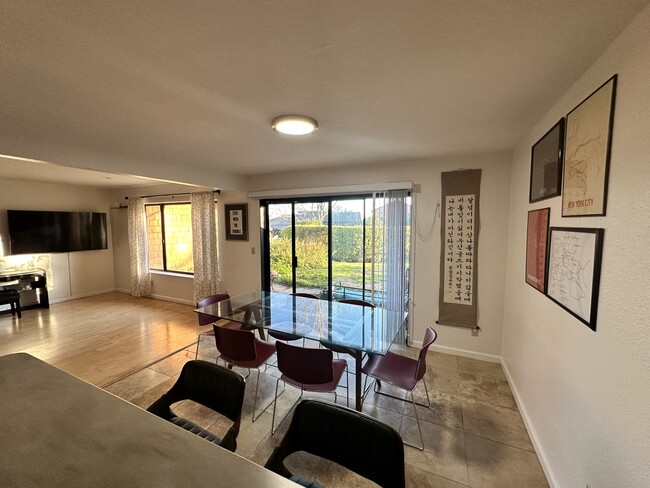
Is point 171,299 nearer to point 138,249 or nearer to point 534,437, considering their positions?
point 138,249

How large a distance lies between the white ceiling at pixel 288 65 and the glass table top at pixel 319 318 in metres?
1.65

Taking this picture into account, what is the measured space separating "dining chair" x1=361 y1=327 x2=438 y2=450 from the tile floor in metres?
0.12

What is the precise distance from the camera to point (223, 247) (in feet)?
15.7

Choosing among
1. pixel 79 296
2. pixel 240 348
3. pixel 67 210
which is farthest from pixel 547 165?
pixel 79 296

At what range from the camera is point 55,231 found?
512 centimetres

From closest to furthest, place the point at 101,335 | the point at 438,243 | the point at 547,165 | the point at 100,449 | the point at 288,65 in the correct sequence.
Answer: the point at 100,449 < the point at 288,65 < the point at 547,165 < the point at 438,243 < the point at 101,335

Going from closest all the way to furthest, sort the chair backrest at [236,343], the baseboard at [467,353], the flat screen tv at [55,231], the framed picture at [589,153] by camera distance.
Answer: the framed picture at [589,153]
the chair backrest at [236,343]
the baseboard at [467,353]
the flat screen tv at [55,231]

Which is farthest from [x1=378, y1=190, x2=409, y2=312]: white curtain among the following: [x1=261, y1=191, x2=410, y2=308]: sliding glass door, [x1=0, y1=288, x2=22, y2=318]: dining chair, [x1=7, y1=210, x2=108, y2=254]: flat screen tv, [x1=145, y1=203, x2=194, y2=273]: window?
[x1=7, y1=210, x2=108, y2=254]: flat screen tv

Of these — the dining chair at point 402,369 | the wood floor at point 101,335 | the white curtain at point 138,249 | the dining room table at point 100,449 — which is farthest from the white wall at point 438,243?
the white curtain at point 138,249

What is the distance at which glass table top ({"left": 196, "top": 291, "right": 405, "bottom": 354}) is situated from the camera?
2.11 metres

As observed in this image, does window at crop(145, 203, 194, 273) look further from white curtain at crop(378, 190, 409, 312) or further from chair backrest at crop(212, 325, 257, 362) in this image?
white curtain at crop(378, 190, 409, 312)

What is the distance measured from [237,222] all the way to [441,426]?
12.7 feet

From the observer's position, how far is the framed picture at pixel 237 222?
178 inches

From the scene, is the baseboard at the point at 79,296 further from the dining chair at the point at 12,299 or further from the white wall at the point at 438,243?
the white wall at the point at 438,243
